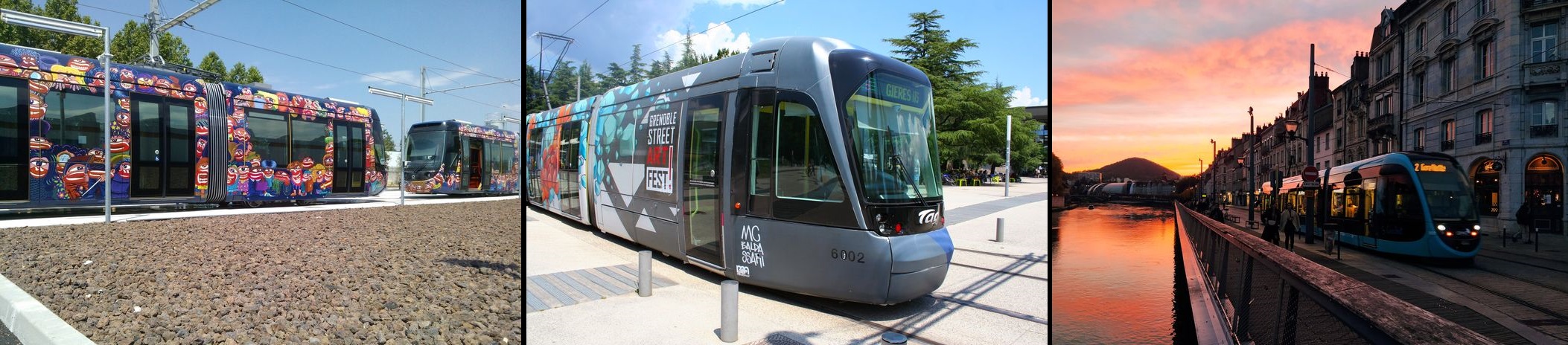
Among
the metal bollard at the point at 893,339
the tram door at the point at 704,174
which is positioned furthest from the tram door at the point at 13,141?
the metal bollard at the point at 893,339

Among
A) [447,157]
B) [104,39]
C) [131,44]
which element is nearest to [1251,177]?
[104,39]

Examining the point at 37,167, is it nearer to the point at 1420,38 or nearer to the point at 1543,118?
the point at 1420,38

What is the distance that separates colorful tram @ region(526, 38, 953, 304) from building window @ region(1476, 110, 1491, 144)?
2382mm

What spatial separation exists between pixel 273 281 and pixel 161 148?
839cm

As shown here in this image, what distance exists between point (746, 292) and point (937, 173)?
131 centimetres

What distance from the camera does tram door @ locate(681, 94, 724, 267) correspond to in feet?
11.0

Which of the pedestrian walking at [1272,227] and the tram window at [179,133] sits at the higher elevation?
the tram window at [179,133]

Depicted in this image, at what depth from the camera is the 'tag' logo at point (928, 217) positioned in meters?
3.17

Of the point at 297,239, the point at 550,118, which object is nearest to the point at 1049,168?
the point at 550,118

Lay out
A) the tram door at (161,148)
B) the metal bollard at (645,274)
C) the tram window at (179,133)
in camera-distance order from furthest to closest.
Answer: the tram window at (179,133), the tram door at (161,148), the metal bollard at (645,274)

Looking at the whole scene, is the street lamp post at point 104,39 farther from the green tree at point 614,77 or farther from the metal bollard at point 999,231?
the metal bollard at point 999,231

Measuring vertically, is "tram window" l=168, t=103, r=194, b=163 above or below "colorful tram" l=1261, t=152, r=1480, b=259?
above

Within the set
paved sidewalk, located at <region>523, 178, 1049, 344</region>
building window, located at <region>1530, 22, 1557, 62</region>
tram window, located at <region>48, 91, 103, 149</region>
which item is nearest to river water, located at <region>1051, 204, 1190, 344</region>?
paved sidewalk, located at <region>523, 178, 1049, 344</region>

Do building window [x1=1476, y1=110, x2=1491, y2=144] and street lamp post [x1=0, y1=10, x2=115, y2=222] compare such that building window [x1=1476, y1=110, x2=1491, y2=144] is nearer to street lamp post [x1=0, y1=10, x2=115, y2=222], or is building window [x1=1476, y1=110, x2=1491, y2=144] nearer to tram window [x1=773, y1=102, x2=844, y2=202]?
tram window [x1=773, y1=102, x2=844, y2=202]
